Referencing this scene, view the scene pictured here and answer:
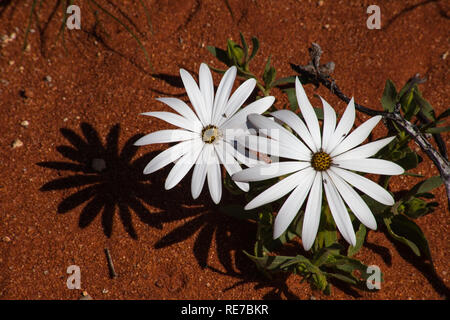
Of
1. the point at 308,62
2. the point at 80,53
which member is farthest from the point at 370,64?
the point at 80,53

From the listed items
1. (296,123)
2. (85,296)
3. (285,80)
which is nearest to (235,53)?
(285,80)

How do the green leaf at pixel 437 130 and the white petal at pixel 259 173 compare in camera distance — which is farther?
the green leaf at pixel 437 130

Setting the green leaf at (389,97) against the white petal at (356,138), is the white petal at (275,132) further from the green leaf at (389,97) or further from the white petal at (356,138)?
the green leaf at (389,97)

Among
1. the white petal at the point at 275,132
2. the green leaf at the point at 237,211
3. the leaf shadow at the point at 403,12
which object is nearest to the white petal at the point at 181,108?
the white petal at the point at 275,132

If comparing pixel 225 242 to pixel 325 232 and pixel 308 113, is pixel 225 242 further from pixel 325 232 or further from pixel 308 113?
pixel 308 113

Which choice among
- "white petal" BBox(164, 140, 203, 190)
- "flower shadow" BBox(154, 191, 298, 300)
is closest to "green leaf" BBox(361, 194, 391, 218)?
"flower shadow" BBox(154, 191, 298, 300)

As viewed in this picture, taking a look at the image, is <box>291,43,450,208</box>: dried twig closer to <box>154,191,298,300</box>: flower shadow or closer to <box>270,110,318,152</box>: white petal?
<box>270,110,318,152</box>: white petal
